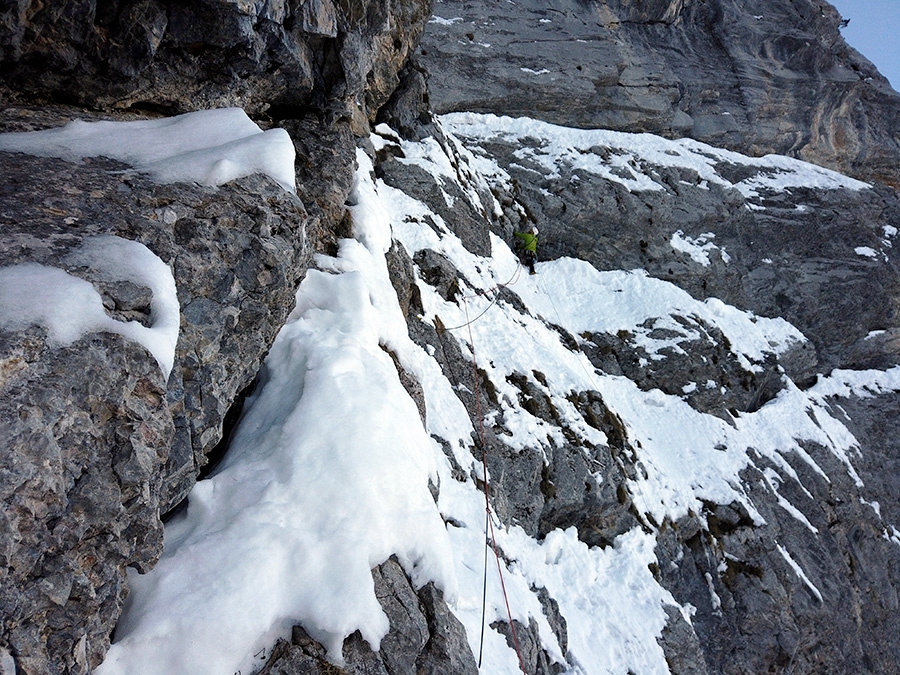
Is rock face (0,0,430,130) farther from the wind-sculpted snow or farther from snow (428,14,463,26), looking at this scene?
snow (428,14,463,26)

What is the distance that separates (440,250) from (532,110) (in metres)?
17.3

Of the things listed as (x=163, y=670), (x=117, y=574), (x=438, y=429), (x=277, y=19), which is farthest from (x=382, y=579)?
(x=277, y=19)

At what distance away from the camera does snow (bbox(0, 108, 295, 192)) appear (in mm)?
5207

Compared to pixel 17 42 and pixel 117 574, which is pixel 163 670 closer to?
pixel 117 574

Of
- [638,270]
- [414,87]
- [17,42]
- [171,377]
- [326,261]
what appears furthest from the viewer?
[638,270]

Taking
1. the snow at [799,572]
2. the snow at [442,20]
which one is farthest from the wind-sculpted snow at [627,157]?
the snow at [799,572]

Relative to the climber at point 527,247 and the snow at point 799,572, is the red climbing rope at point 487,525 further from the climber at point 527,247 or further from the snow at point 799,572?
the snow at point 799,572

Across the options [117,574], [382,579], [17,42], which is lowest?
[382,579]

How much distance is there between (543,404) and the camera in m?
11.9

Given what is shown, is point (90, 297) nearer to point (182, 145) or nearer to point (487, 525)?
point (182, 145)

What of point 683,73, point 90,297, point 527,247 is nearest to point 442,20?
point 683,73

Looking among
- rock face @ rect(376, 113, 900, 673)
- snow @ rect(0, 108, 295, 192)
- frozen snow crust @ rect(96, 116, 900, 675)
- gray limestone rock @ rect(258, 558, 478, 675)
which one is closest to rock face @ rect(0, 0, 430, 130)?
snow @ rect(0, 108, 295, 192)

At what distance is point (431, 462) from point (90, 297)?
437cm

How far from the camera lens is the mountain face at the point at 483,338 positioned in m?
3.78
